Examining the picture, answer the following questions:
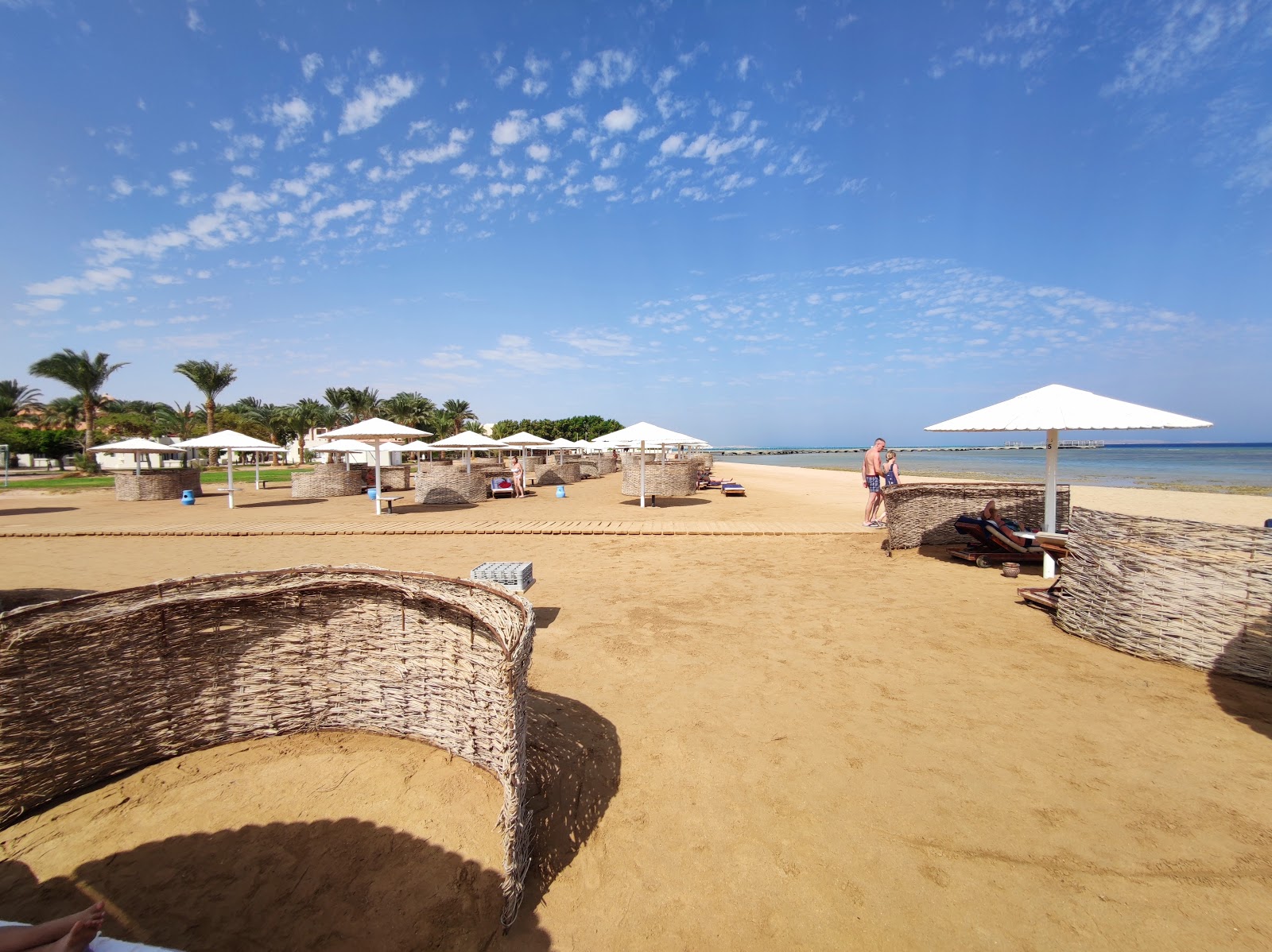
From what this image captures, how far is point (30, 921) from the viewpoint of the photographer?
1.95 metres

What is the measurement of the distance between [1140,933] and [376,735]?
3.44 metres

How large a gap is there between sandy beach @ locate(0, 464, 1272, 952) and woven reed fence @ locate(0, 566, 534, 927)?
0.50 feet

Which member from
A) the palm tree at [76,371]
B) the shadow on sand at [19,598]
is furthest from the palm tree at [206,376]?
the shadow on sand at [19,598]

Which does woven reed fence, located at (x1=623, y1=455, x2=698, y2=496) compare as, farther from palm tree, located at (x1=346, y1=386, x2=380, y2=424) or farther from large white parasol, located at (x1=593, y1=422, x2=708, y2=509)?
palm tree, located at (x1=346, y1=386, x2=380, y2=424)

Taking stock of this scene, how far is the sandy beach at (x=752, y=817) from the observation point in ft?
6.15

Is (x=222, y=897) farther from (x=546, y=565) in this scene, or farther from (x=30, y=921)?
(x=546, y=565)

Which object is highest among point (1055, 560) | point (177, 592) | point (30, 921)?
point (177, 592)

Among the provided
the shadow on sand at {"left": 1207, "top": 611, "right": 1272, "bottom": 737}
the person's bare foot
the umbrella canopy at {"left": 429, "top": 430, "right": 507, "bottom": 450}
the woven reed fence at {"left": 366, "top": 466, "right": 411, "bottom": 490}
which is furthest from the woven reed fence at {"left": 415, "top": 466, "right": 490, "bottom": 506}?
the shadow on sand at {"left": 1207, "top": 611, "right": 1272, "bottom": 737}

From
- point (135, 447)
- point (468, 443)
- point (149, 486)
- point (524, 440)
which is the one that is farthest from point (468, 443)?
point (135, 447)

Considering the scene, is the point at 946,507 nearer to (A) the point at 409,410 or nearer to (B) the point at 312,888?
(B) the point at 312,888

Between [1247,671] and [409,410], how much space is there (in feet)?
195

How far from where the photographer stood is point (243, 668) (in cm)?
296

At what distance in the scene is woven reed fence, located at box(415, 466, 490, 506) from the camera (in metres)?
14.5

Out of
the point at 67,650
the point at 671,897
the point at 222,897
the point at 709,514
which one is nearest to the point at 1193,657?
the point at 671,897
